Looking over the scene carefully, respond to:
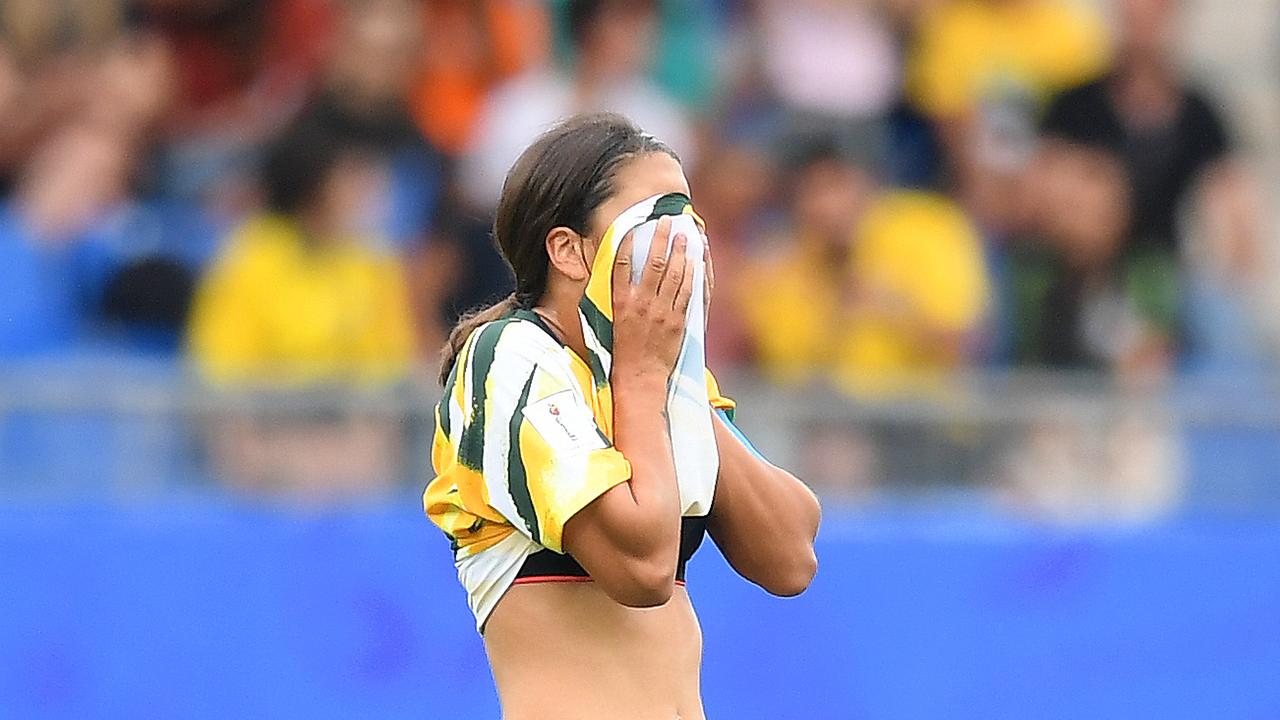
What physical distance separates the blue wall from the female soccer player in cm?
318

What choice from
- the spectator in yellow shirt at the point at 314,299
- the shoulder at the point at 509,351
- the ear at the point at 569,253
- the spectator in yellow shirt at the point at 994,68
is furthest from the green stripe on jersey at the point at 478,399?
the spectator in yellow shirt at the point at 994,68

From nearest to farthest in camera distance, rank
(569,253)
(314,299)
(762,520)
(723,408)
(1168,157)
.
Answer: (569,253), (762,520), (723,408), (314,299), (1168,157)

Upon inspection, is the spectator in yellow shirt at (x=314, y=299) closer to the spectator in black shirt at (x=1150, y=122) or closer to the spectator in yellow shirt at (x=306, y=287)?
the spectator in yellow shirt at (x=306, y=287)

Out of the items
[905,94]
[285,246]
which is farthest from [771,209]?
[285,246]

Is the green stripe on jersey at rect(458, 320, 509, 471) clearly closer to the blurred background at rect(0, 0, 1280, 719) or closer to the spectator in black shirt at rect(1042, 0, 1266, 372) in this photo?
the blurred background at rect(0, 0, 1280, 719)

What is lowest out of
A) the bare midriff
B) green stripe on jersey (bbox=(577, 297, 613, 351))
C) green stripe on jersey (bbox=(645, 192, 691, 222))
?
the bare midriff

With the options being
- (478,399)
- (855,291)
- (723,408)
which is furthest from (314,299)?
(478,399)

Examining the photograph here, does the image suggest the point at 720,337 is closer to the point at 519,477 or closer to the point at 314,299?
the point at 314,299

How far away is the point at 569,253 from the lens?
3.38m

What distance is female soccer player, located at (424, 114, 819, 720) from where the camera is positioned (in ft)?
10.5

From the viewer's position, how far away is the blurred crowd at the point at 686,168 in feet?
24.1

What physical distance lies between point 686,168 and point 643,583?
4908 mm

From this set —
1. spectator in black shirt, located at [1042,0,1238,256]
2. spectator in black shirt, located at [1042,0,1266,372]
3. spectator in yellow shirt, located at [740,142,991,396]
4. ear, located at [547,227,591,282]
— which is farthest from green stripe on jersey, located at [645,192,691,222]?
spectator in black shirt, located at [1042,0,1238,256]

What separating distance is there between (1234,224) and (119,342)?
441 centimetres
